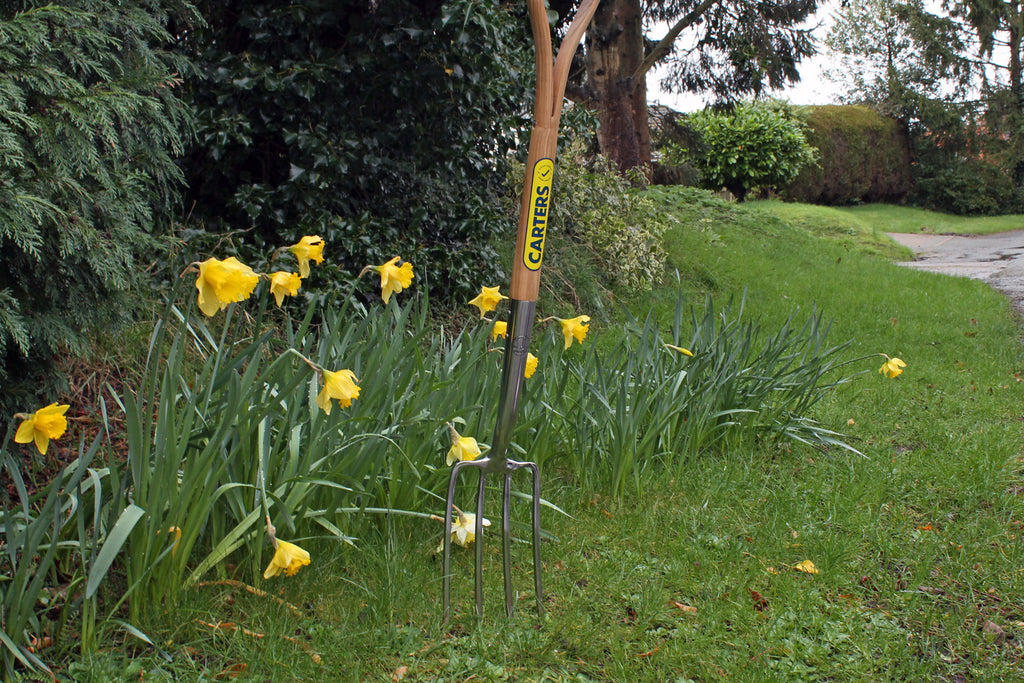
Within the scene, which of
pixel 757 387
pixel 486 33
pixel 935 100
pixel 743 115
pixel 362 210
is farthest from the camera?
pixel 935 100

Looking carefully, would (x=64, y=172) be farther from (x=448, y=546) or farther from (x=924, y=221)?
(x=924, y=221)

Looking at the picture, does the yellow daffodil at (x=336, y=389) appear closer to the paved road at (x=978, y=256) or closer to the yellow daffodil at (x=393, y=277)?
the yellow daffodil at (x=393, y=277)

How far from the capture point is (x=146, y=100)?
2.29 m

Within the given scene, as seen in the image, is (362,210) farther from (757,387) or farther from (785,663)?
(785,663)

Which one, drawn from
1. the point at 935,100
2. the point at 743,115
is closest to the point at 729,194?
the point at 743,115

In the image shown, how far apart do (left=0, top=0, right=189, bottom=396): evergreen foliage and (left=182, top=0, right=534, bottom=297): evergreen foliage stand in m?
1.44

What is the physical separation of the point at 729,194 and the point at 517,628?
1488 cm

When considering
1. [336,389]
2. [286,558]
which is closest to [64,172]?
[336,389]

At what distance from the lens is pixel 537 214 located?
171cm

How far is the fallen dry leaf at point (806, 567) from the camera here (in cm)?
225

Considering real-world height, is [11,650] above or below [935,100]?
below

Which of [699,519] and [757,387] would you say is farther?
[757,387]

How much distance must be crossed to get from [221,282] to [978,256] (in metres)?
12.3

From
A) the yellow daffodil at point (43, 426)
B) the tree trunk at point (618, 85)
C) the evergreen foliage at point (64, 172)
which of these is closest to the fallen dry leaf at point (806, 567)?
the yellow daffodil at point (43, 426)
